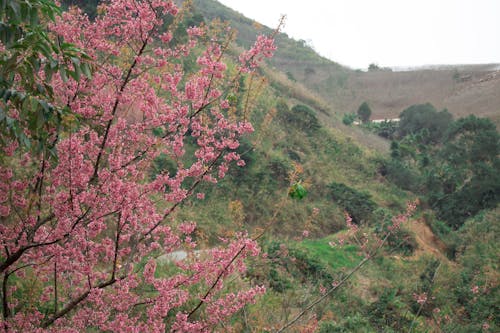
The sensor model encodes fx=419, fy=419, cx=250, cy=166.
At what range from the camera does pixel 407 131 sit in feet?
114

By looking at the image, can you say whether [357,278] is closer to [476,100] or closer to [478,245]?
[478,245]

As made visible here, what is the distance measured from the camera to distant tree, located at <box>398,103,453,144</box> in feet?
104

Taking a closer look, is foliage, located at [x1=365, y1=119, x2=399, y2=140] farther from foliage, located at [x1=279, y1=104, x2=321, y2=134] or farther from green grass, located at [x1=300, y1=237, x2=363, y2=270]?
green grass, located at [x1=300, y1=237, x2=363, y2=270]

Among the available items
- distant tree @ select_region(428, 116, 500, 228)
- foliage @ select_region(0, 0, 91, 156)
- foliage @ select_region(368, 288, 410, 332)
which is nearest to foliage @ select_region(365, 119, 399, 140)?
distant tree @ select_region(428, 116, 500, 228)

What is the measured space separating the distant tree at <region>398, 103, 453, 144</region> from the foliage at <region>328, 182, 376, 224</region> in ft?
53.1

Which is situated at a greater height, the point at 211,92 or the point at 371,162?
the point at 211,92

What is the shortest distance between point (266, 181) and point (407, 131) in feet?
78.5

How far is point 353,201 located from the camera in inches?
666

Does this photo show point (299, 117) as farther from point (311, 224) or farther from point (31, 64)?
point (31, 64)

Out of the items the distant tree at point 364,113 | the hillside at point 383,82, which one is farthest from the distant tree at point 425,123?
Result: the hillside at point 383,82

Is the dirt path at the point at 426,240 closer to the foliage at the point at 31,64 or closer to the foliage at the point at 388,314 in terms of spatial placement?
the foliage at the point at 388,314

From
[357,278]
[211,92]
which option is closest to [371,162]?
[357,278]

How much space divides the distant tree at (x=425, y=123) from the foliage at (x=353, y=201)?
638 inches

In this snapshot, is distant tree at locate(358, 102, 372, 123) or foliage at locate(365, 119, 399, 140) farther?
distant tree at locate(358, 102, 372, 123)
